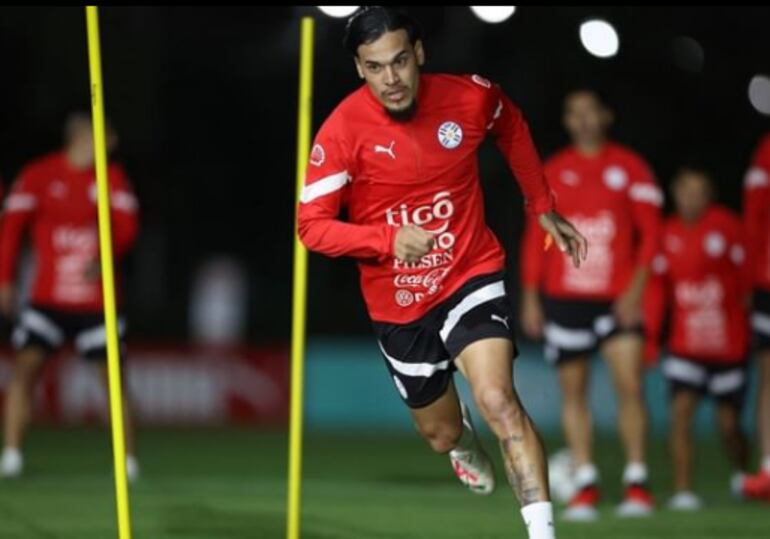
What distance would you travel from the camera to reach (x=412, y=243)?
8875 millimetres

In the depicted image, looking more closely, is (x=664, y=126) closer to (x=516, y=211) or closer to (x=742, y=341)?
(x=516, y=211)

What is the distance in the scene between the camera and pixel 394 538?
11617mm

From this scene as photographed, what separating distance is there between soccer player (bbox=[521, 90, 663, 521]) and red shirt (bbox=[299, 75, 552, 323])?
13.2 feet

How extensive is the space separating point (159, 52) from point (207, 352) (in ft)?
37.3

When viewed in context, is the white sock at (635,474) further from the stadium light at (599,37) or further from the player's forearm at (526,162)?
the stadium light at (599,37)

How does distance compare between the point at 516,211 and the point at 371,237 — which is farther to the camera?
the point at 516,211

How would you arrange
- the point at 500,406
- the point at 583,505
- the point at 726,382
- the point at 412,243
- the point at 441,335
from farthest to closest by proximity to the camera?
the point at 726,382, the point at 583,505, the point at 441,335, the point at 500,406, the point at 412,243

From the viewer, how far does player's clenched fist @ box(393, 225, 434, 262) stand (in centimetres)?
885

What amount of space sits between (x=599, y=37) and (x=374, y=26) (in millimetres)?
21598

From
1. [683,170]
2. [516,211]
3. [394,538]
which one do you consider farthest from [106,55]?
[394,538]

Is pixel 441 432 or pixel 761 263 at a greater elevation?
pixel 761 263

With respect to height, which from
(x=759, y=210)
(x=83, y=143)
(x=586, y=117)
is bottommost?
(x=759, y=210)

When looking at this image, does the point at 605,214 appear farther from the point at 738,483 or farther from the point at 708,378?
the point at 738,483

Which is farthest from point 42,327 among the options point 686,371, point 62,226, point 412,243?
point 412,243
